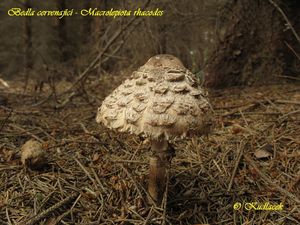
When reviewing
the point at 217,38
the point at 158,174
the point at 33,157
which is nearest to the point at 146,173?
the point at 158,174

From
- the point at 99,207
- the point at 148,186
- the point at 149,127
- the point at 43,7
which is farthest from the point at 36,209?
the point at 43,7

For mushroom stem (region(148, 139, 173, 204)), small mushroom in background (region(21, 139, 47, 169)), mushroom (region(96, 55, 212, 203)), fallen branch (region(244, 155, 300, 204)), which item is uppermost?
mushroom (region(96, 55, 212, 203))

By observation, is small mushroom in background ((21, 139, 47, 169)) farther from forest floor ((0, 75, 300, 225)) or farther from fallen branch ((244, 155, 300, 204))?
fallen branch ((244, 155, 300, 204))

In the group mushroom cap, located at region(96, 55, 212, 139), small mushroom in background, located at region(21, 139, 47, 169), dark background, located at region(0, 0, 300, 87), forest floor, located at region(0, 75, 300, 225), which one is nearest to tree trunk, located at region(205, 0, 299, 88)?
dark background, located at region(0, 0, 300, 87)

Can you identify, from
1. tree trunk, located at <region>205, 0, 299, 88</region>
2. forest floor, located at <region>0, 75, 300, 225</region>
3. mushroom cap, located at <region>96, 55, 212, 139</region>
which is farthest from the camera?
tree trunk, located at <region>205, 0, 299, 88</region>

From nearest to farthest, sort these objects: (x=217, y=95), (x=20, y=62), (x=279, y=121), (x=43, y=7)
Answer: (x=279, y=121)
(x=217, y=95)
(x=43, y=7)
(x=20, y=62)

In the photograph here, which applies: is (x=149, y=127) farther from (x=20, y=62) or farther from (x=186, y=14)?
(x=20, y=62)

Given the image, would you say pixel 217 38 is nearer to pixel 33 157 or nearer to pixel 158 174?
pixel 158 174

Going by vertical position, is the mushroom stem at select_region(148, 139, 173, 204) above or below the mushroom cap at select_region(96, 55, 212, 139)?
below
